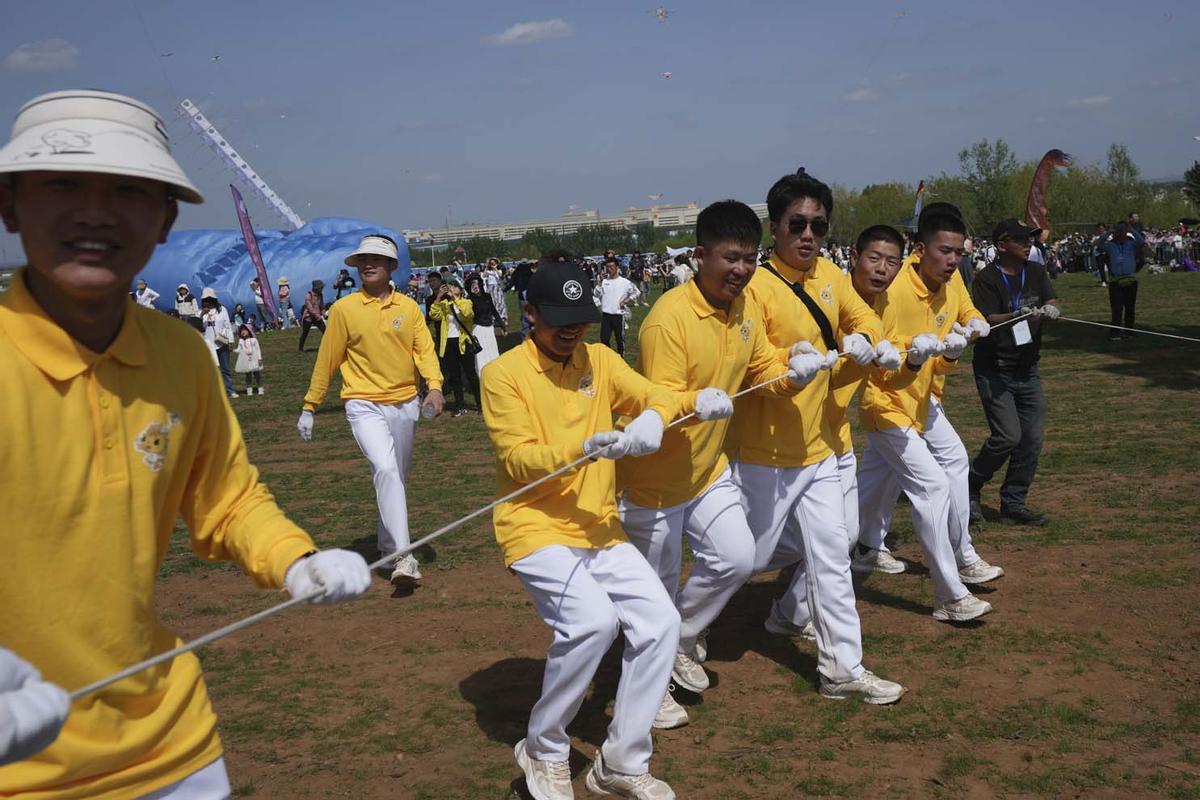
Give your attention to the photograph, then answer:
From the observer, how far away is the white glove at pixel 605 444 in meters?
4.33

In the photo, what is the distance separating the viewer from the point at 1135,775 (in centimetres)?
461

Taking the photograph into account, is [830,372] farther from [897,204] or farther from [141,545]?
[897,204]

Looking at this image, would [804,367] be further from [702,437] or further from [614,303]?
[614,303]

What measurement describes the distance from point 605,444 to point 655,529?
1066 millimetres

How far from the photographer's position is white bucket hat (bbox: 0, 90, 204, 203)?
2271 mm

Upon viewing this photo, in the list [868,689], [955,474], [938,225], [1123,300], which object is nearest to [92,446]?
[868,689]

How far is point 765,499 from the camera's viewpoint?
18.7 ft

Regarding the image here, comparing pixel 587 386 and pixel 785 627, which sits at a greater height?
pixel 587 386

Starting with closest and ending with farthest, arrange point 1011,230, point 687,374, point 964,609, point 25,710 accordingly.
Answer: point 25,710
point 687,374
point 964,609
point 1011,230

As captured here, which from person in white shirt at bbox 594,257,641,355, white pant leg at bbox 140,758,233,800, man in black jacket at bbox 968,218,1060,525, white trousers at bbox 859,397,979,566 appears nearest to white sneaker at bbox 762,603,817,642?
white trousers at bbox 859,397,979,566

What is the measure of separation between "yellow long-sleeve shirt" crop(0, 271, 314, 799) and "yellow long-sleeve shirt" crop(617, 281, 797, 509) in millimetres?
2860

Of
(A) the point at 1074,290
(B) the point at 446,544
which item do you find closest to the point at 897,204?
(A) the point at 1074,290

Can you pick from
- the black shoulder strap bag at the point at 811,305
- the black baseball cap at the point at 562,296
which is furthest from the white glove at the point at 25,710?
the black shoulder strap bag at the point at 811,305

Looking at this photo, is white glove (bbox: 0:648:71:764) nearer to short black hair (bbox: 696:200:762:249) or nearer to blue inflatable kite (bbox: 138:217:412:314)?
short black hair (bbox: 696:200:762:249)
